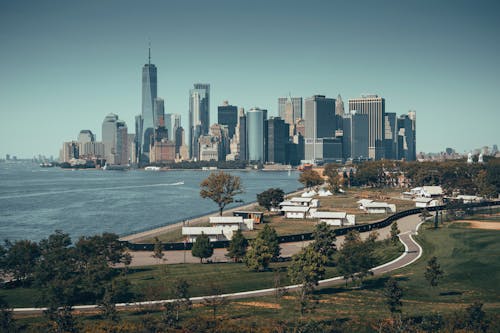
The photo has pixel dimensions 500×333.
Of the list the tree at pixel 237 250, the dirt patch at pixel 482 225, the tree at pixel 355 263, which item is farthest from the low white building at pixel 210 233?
the dirt patch at pixel 482 225

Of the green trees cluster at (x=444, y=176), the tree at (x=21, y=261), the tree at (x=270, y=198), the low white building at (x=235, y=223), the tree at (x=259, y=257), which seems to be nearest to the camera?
the tree at (x=21, y=261)

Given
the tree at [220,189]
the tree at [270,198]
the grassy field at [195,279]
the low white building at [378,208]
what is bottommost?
the grassy field at [195,279]

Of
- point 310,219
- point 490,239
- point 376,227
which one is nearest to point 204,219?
point 310,219

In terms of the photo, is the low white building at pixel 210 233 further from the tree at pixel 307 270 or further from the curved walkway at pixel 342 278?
the tree at pixel 307 270

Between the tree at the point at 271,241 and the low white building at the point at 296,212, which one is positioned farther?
the low white building at the point at 296,212

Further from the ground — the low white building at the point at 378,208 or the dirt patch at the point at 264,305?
the low white building at the point at 378,208

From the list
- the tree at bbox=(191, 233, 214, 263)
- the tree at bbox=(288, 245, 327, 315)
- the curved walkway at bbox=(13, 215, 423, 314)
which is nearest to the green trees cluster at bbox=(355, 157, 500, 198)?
the curved walkway at bbox=(13, 215, 423, 314)
